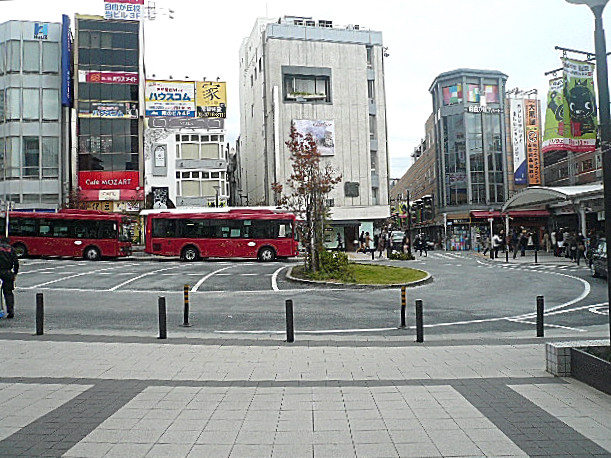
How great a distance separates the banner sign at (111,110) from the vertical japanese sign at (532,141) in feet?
132

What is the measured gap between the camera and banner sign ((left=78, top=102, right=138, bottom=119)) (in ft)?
151

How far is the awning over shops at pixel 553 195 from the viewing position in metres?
29.8

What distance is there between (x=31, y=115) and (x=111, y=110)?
6.65 metres

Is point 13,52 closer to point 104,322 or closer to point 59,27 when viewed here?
point 59,27

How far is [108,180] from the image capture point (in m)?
46.4

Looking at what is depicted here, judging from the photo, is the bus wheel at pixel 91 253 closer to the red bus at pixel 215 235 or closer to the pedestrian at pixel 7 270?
the red bus at pixel 215 235

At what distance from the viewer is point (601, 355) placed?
668 cm

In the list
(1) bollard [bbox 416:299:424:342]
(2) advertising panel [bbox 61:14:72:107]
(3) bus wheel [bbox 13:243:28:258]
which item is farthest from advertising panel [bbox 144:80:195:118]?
(1) bollard [bbox 416:299:424:342]

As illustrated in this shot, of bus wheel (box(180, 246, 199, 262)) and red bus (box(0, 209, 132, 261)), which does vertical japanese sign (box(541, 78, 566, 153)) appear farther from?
red bus (box(0, 209, 132, 261))

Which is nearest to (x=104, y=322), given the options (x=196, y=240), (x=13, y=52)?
(x=196, y=240)

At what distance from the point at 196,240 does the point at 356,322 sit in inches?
795

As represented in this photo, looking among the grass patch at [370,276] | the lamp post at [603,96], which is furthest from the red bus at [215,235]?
the lamp post at [603,96]

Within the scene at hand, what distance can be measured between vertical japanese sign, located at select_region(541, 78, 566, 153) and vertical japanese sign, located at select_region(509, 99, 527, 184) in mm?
40507

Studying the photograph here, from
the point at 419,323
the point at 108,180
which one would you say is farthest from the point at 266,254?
the point at 108,180
